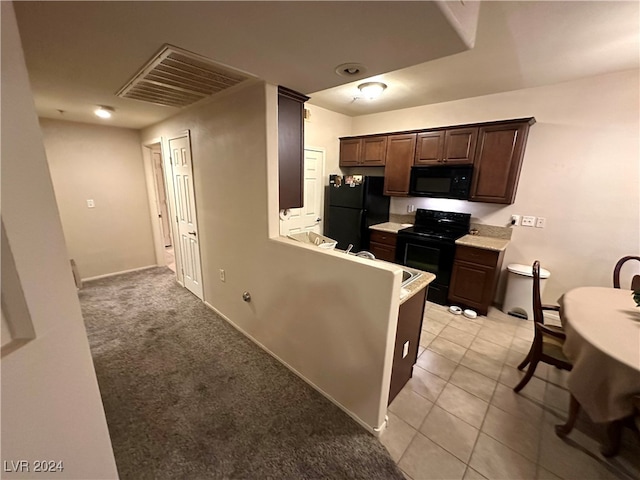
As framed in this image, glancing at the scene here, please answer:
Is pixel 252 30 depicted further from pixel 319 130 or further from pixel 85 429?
pixel 319 130

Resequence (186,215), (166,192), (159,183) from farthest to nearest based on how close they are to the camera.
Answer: (159,183) → (166,192) → (186,215)

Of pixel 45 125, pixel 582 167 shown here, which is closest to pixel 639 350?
pixel 582 167

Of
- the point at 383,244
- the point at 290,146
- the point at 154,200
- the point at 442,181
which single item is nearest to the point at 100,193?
the point at 154,200

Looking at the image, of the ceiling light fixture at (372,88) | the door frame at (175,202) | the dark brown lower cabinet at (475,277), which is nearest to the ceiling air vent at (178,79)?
the door frame at (175,202)

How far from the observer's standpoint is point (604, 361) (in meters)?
1.32

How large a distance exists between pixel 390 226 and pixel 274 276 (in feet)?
7.85

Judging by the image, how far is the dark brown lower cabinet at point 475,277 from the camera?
9.64 feet

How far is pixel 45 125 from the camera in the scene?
3.26 metres

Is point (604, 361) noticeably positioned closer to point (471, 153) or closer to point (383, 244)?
point (471, 153)

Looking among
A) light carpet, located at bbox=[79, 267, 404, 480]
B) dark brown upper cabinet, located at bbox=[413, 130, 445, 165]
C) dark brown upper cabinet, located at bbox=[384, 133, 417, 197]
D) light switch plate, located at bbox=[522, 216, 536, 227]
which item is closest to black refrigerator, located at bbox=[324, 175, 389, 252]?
dark brown upper cabinet, located at bbox=[384, 133, 417, 197]

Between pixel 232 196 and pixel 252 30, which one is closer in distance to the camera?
pixel 252 30

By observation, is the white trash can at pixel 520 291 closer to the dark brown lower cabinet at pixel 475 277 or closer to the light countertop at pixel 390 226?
the dark brown lower cabinet at pixel 475 277

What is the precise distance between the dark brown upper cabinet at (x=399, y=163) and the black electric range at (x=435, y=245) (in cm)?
52

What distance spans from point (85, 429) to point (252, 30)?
1754mm
